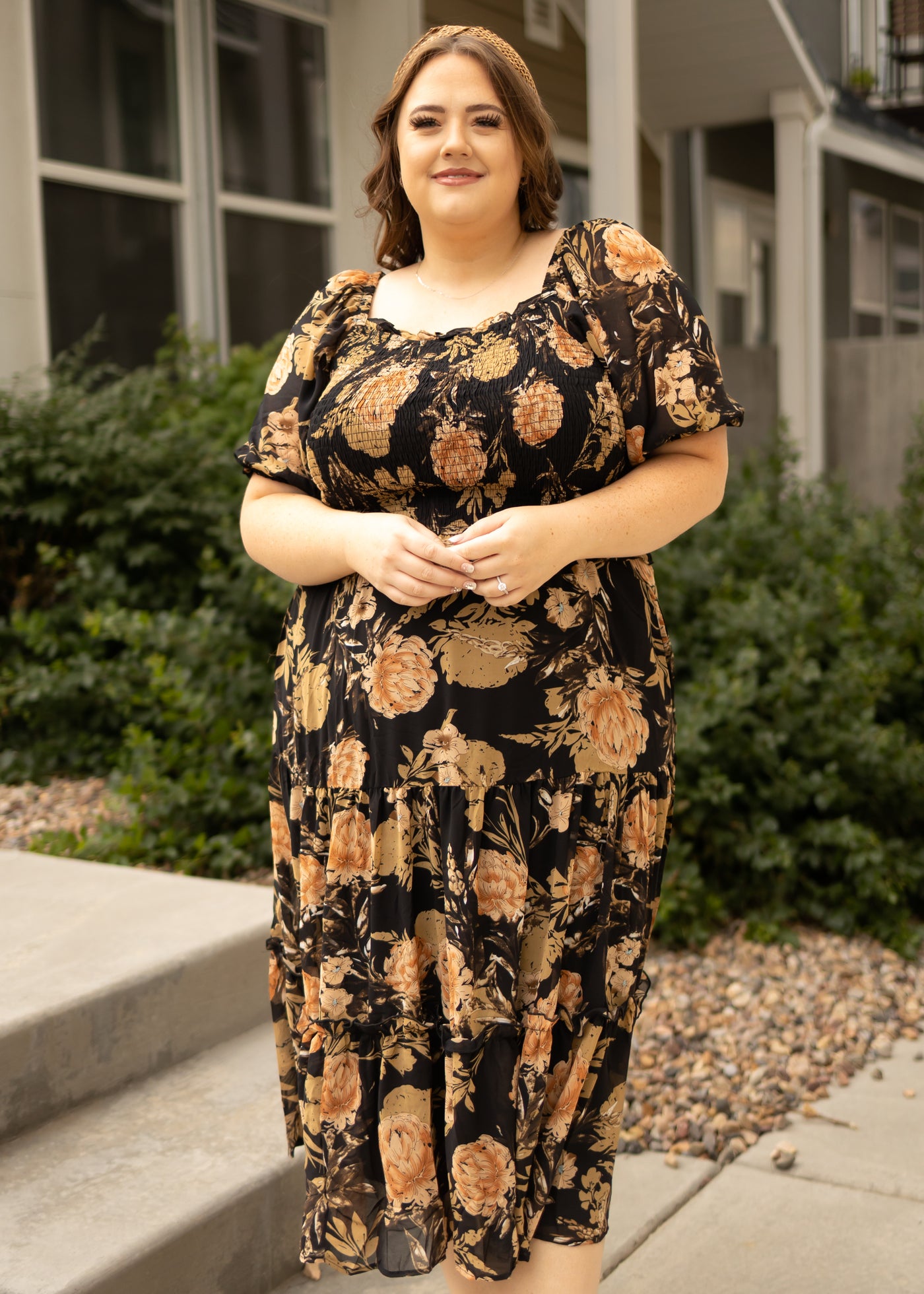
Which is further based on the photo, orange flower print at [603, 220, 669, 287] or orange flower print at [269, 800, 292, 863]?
orange flower print at [269, 800, 292, 863]

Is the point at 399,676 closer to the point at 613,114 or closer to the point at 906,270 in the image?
the point at 613,114

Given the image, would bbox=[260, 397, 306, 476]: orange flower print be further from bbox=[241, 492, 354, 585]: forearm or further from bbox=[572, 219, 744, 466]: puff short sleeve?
bbox=[572, 219, 744, 466]: puff short sleeve

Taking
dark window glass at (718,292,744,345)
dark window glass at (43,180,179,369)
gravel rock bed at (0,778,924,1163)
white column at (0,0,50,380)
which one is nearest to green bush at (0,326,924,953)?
gravel rock bed at (0,778,924,1163)

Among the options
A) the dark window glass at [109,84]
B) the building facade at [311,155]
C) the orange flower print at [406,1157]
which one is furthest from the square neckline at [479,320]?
the dark window glass at [109,84]

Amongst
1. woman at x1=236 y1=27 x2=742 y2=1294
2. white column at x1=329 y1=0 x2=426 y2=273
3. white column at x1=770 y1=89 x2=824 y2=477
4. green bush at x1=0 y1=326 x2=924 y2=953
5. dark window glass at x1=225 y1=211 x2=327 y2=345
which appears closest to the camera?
woman at x1=236 y1=27 x2=742 y2=1294

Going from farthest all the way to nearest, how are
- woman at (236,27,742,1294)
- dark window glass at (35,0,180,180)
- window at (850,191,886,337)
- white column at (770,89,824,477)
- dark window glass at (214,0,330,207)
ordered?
window at (850,191,886,337), white column at (770,89,824,477), dark window glass at (214,0,330,207), dark window glass at (35,0,180,180), woman at (236,27,742,1294)

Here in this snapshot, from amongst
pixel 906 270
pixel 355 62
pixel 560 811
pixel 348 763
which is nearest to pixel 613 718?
pixel 560 811

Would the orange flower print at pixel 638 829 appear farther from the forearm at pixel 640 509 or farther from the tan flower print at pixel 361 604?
the tan flower print at pixel 361 604

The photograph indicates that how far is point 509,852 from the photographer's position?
1.73m

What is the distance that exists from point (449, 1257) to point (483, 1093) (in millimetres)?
313

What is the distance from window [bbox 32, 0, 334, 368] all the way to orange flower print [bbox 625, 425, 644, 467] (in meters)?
4.79

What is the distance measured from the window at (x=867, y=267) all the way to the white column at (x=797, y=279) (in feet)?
15.0

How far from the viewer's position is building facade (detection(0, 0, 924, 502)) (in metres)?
5.91

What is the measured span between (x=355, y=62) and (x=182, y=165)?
4.57ft
